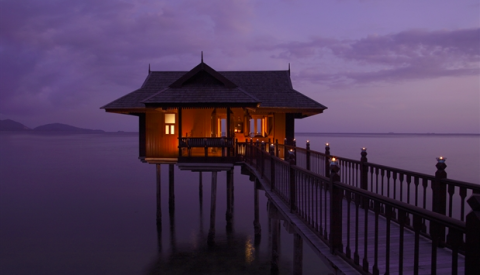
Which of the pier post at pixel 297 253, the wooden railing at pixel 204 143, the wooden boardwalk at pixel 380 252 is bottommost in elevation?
the pier post at pixel 297 253

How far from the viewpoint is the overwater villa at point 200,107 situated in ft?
50.3

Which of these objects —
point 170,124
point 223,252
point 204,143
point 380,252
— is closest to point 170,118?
point 170,124

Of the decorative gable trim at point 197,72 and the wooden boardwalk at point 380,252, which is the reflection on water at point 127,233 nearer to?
the decorative gable trim at point 197,72

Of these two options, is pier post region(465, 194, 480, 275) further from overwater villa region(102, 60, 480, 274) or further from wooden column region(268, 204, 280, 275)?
wooden column region(268, 204, 280, 275)

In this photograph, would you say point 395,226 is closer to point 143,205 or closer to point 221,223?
point 221,223

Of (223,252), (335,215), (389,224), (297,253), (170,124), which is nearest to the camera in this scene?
(389,224)

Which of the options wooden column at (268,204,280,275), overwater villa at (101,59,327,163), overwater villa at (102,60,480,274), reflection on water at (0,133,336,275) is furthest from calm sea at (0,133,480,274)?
overwater villa at (101,59,327,163)

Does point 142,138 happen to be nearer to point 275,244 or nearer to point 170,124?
point 170,124

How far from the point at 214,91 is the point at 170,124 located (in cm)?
346

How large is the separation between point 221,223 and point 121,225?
6.67 meters

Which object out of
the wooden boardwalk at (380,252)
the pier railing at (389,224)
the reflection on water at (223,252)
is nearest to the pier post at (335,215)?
the pier railing at (389,224)

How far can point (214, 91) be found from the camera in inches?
631

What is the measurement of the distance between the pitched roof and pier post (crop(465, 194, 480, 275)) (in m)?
12.9

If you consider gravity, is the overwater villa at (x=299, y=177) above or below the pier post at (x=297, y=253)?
above
